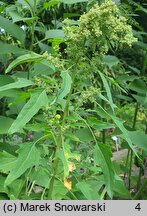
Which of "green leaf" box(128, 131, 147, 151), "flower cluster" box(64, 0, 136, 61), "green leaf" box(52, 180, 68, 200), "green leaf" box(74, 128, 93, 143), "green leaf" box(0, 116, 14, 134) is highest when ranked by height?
"flower cluster" box(64, 0, 136, 61)

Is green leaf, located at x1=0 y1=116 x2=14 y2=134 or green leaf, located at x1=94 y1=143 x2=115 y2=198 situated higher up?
green leaf, located at x1=94 y1=143 x2=115 y2=198

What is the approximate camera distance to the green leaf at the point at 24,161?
5.08 ft

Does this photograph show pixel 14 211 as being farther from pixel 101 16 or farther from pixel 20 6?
pixel 20 6

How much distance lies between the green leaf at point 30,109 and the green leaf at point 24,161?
13 cm

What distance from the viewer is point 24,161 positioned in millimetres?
1580

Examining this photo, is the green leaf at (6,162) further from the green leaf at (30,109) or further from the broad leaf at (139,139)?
the broad leaf at (139,139)

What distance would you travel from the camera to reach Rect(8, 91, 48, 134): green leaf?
151 centimetres

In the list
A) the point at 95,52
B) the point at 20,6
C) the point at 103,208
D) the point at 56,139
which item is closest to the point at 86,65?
the point at 95,52

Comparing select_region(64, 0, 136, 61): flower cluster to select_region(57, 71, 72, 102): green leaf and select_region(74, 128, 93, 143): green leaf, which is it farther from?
select_region(74, 128, 93, 143): green leaf

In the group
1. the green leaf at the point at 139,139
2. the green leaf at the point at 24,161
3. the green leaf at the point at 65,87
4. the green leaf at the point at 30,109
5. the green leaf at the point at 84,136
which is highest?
the green leaf at the point at 65,87

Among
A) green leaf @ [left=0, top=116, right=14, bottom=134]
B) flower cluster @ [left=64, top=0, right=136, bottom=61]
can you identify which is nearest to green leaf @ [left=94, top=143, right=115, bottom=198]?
flower cluster @ [left=64, top=0, right=136, bottom=61]

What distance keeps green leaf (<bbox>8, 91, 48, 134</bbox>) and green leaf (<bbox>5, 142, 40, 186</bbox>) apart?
13 cm

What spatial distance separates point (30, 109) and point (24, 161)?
190 mm

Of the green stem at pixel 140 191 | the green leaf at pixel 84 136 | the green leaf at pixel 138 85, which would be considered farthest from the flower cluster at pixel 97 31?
the green stem at pixel 140 191
